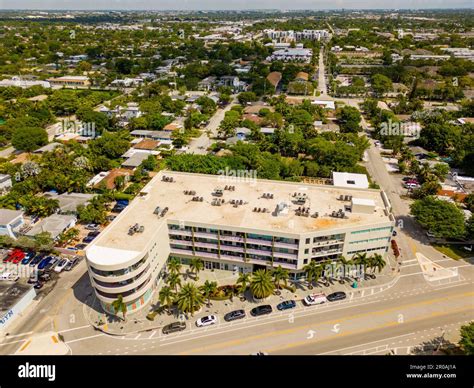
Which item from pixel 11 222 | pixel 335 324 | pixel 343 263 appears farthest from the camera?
pixel 11 222

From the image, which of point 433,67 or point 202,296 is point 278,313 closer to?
point 202,296

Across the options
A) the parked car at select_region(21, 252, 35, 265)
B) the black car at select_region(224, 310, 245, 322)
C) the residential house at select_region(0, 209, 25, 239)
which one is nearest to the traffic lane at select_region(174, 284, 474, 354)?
the black car at select_region(224, 310, 245, 322)

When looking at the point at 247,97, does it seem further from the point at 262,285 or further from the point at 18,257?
the point at 262,285

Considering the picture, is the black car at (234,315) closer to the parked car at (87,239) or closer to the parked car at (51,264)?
the parked car at (51,264)

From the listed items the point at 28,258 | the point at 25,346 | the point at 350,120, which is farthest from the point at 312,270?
the point at 350,120

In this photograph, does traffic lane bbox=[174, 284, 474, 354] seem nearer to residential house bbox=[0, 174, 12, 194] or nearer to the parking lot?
the parking lot

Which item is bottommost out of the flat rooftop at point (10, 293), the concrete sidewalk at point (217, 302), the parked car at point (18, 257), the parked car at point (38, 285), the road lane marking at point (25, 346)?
the road lane marking at point (25, 346)

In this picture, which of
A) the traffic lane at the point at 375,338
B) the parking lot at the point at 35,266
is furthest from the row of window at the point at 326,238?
the parking lot at the point at 35,266
